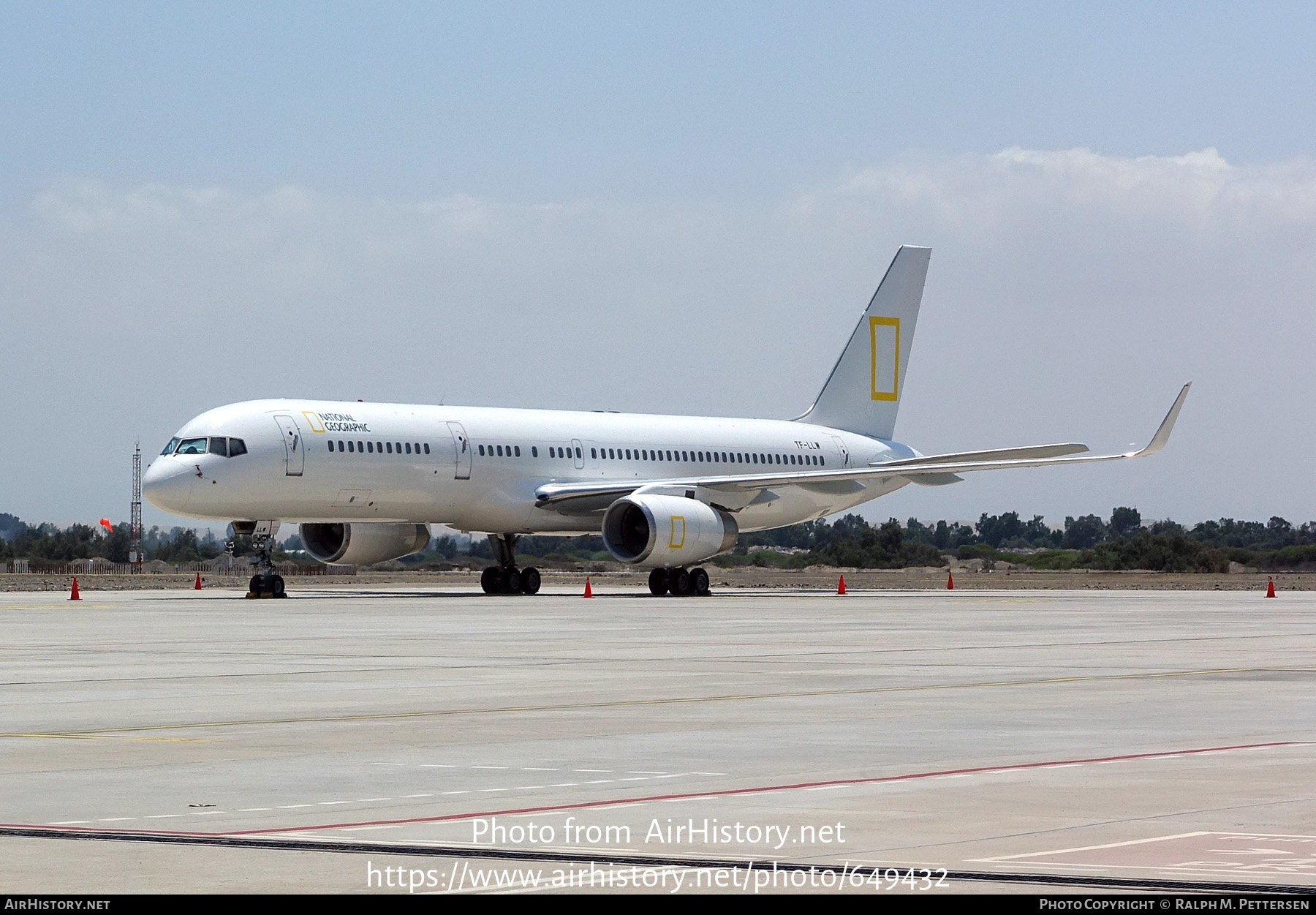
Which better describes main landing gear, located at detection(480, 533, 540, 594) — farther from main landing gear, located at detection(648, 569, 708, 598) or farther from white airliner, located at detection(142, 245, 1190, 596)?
main landing gear, located at detection(648, 569, 708, 598)

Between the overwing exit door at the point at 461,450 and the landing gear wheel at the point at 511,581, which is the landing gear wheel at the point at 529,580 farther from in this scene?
the overwing exit door at the point at 461,450

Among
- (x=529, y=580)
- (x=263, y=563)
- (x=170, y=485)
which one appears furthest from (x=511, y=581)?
(x=170, y=485)

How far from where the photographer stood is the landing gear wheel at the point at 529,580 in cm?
4694

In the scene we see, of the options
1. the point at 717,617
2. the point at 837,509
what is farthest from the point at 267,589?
the point at 837,509

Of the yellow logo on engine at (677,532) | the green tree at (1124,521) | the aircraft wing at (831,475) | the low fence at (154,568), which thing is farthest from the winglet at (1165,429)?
the green tree at (1124,521)

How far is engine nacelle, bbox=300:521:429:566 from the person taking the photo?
148 feet

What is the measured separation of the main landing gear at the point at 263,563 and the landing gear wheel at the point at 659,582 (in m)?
8.86

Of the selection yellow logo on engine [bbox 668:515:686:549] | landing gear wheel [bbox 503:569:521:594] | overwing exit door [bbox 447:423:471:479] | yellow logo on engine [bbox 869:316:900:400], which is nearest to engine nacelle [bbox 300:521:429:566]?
landing gear wheel [bbox 503:569:521:594]

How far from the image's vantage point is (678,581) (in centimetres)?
4566

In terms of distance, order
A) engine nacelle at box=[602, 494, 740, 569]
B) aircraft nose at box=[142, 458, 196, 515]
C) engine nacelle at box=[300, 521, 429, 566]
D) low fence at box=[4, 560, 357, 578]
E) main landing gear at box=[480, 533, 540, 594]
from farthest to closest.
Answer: low fence at box=[4, 560, 357, 578]
main landing gear at box=[480, 533, 540, 594]
engine nacelle at box=[300, 521, 429, 566]
engine nacelle at box=[602, 494, 740, 569]
aircraft nose at box=[142, 458, 196, 515]

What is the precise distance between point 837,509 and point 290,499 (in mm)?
18284

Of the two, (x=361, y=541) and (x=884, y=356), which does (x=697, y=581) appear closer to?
(x=361, y=541)

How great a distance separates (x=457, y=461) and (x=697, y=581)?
6.62 metres

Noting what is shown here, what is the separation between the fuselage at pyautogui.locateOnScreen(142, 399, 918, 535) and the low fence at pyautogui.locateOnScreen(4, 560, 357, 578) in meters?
32.5
